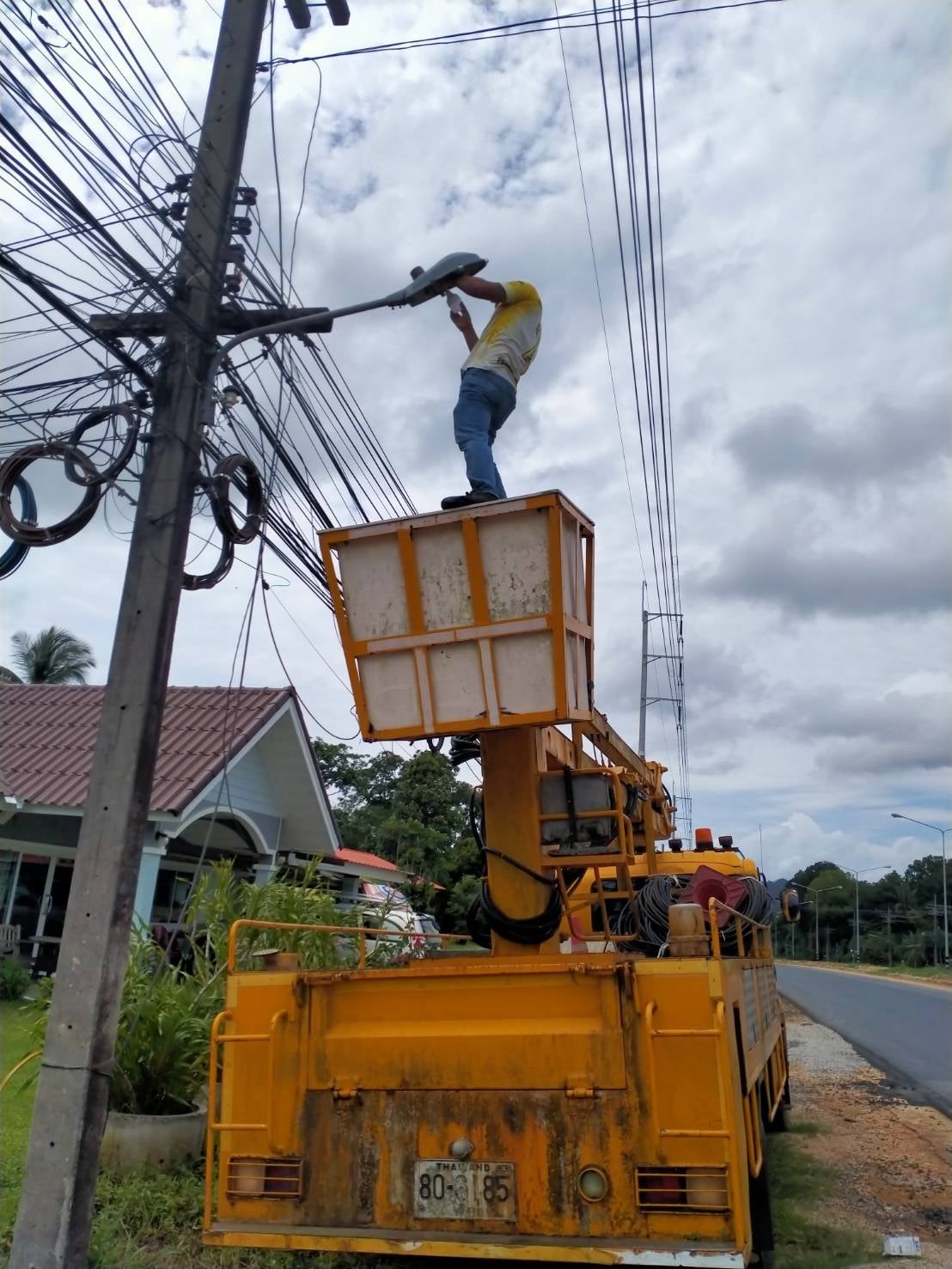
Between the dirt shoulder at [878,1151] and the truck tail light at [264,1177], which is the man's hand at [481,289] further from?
the dirt shoulder at [878,1151]

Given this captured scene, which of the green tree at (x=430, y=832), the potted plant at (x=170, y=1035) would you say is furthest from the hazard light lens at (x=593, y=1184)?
the green tree at (x=430, y=832)

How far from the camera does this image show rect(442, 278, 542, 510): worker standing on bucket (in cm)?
584

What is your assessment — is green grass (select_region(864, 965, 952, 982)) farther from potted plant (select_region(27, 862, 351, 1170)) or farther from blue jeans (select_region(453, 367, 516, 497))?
blue jeans (select_region(453, 367, 516, 497))

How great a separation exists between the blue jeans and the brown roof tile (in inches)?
245

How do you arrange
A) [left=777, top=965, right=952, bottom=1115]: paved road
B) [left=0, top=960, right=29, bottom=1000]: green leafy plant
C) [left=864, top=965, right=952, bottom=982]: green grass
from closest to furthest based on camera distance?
[left=0, top=960, right=29, bottom=1000]: green leafy plant, [left=777, top=965, right=952, bottom=1115]: paved road, [left=864, top=965, right=952, bottom=982]: green grass

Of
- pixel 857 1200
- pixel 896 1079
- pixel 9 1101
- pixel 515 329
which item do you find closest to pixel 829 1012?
pixel 896 1079

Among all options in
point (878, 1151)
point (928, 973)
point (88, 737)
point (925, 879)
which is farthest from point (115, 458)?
point (925, 879)

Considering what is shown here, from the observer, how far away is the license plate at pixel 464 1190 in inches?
154

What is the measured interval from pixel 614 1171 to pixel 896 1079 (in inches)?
389

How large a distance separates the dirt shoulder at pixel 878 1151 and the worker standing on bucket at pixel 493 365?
4.77 metres

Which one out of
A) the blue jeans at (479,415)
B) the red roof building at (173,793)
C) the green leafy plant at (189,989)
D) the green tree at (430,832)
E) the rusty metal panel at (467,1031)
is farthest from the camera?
the green tree at (430,832)

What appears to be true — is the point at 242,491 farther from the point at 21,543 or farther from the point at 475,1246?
the point at 475,1246

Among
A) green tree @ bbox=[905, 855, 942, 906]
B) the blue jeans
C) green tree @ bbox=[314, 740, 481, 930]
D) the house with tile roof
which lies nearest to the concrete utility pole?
the blue jeans

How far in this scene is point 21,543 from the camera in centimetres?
591
